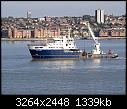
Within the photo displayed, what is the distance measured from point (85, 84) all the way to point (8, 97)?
14.0 ft

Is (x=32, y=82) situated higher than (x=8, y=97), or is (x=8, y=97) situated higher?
(x=8, y=97)

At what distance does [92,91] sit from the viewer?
579cm

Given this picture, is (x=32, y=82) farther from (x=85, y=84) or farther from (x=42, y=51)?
(x=42, y=51)

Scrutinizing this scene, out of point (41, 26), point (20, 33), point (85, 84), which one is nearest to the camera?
point (85, 84)

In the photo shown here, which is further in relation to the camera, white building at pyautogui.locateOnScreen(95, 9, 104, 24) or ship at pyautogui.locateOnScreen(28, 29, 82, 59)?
white building at pyautogui.locateOnScreen(95, 9, 104, 24)

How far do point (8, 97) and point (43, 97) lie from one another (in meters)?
0.17

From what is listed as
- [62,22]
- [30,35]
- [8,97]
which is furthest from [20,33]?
[8,97]

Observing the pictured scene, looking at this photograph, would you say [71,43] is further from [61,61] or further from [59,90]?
[59,90]

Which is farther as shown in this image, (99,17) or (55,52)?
(99,17)

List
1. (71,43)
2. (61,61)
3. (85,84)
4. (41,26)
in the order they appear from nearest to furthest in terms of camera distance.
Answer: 1. (85,84)
2. (61,61)
3. (71,43)
4. (41,26)

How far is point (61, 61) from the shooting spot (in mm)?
12641

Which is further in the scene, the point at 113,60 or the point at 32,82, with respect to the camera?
the point at 113,60

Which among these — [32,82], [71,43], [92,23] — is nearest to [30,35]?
[92,23]

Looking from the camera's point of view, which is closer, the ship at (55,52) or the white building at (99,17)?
the ship at (55,52)
